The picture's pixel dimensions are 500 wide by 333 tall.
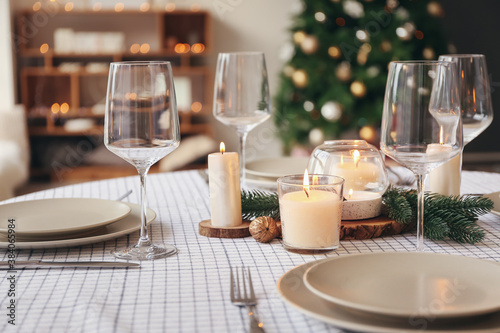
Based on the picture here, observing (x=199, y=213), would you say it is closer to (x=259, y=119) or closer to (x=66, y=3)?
(x=259, y=119)

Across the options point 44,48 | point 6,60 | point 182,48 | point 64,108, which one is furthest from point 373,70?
point 6,60

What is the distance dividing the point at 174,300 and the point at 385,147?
0.36m

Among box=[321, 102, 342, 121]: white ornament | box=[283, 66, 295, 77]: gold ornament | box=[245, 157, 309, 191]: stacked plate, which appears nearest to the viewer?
box=[245, 157, 309, 191]: stacked plate

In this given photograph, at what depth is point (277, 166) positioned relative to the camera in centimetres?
151

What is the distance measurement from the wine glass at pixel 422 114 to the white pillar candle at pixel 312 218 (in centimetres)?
12

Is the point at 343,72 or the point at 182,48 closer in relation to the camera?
the point at 343,72

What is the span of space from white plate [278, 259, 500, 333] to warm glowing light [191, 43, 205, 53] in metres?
4.49

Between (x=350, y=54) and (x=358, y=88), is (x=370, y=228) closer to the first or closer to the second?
(x=358, y=88)

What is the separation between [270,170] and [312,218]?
1.93 feet

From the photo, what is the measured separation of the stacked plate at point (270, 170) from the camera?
4.49 ft

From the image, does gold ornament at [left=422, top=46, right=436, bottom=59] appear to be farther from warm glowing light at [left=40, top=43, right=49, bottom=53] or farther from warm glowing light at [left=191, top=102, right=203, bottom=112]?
warm glowing light at [left=40, top=43, right=49, bottom=53]

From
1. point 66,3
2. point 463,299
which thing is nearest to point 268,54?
point 66,3

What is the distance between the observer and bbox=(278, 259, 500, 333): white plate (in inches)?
23.7

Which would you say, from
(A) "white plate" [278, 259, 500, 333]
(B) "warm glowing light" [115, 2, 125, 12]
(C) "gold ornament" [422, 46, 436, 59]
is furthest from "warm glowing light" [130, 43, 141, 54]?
(A) "white plate" [278, 259, 500, 333]
